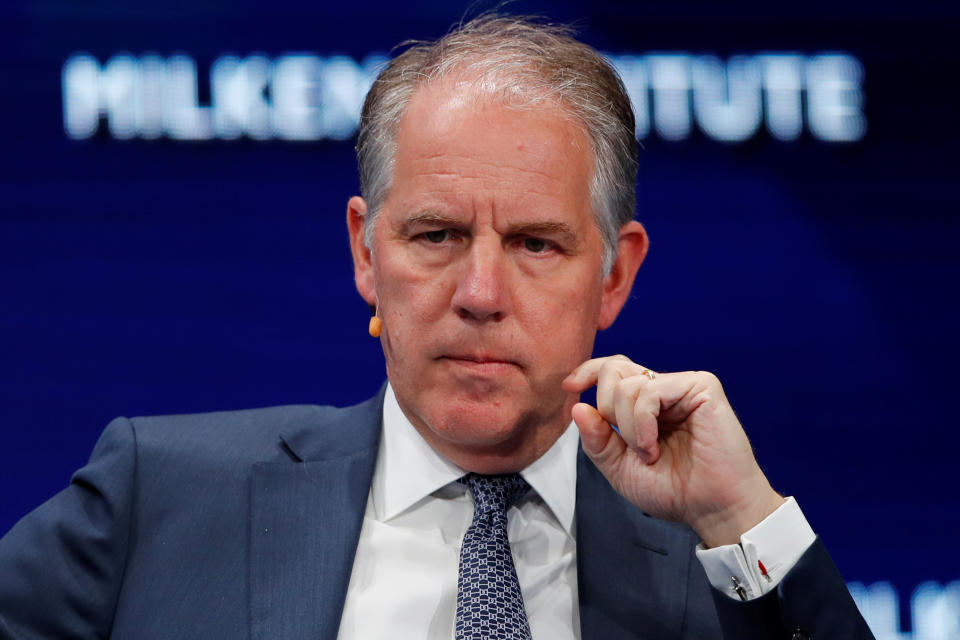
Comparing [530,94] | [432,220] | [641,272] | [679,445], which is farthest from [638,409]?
[641,272]

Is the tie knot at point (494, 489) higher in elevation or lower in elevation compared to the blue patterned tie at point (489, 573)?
higher

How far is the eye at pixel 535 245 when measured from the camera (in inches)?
88.1

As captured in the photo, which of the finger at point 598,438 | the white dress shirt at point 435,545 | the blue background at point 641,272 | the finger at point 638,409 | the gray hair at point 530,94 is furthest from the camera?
the blue background at point 641,272

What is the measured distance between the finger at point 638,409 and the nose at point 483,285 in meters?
0.28

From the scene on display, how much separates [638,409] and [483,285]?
0.36m

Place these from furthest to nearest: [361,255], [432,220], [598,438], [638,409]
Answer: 1. [361,255]
2. [432,220]
3. [598,438]
4. [638,409]

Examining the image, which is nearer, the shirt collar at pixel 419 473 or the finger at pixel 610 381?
the finger at pixel 610 381

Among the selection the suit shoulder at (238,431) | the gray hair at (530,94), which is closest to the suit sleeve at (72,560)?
the suit shoulder at (238,431)

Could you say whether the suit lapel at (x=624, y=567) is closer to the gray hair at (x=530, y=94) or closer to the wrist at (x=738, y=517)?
the wrist at (x=738, y=517)

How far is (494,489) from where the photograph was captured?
2309 millimetres

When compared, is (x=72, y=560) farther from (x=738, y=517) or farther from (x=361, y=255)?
(x=738, y=517)

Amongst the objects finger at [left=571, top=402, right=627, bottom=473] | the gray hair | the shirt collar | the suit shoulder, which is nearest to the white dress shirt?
the shirt collar

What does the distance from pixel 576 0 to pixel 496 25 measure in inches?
25.1

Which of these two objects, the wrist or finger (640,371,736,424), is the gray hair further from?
the wrist
